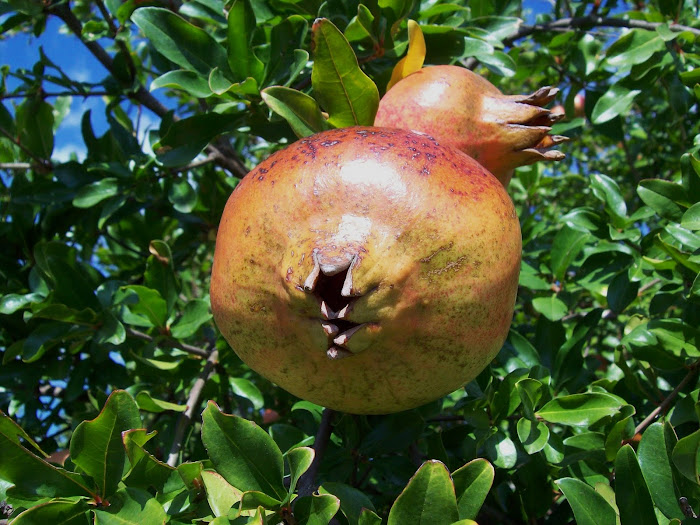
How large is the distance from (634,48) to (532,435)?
3.50ft

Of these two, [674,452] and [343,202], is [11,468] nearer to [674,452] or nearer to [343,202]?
[343,202]

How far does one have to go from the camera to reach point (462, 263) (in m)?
0.77

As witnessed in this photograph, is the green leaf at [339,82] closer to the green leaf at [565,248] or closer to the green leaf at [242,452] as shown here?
the green leaf at [242,452]

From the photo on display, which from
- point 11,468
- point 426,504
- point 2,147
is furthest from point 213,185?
point 426,504

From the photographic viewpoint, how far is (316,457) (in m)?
1.00

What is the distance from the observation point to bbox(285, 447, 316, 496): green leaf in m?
0.82

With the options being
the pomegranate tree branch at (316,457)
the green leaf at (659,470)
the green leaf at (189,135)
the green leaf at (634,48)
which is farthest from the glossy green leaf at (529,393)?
the green leaf at (634,48)

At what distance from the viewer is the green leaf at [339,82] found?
3.30ft

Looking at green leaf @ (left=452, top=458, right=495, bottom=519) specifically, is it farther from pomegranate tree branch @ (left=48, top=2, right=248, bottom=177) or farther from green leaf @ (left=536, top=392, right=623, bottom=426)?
pomegranate tree branch @ (left=48, top=2, right=248, bottom=177)

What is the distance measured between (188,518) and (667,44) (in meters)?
1.62

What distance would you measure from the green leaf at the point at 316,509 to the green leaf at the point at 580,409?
493 mm

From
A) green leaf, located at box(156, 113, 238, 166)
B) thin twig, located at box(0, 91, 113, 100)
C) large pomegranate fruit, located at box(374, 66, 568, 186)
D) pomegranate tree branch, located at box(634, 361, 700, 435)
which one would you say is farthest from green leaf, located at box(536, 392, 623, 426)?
thin twig, located at box(0, 91, 113, 100)

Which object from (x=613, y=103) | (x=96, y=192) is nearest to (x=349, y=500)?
(x=96, y=192)

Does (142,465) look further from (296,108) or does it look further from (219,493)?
(296,108)
